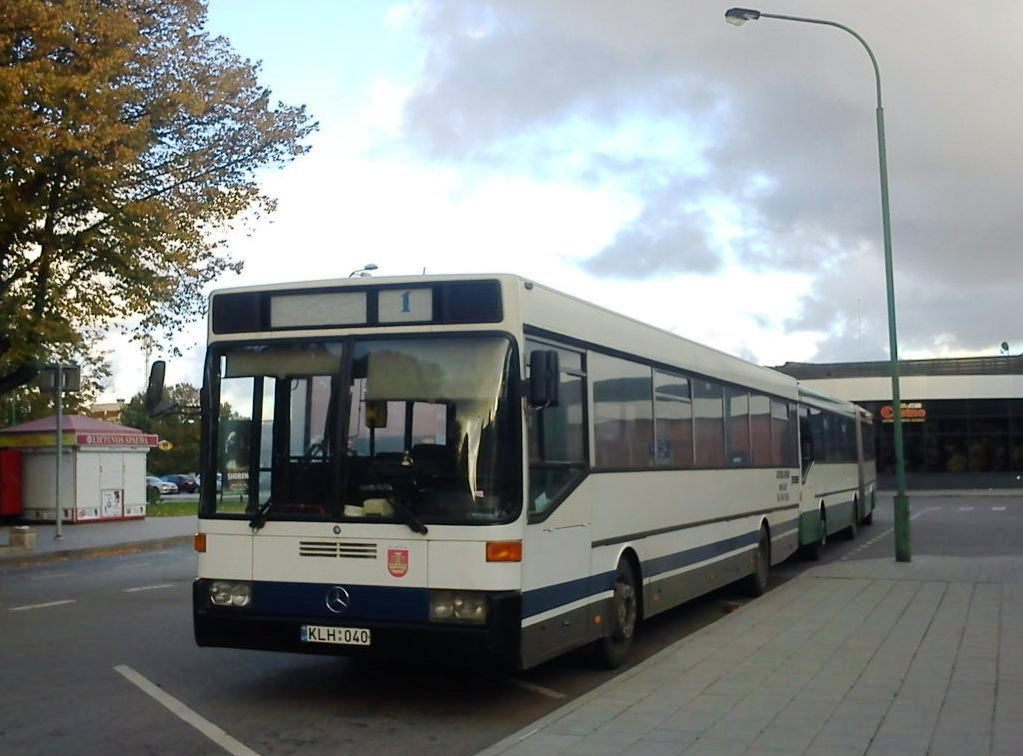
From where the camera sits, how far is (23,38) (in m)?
20.4

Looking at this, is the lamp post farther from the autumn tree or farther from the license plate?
the license plate

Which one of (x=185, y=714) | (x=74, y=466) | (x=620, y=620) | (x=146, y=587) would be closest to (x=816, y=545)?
(x=146, y=587)

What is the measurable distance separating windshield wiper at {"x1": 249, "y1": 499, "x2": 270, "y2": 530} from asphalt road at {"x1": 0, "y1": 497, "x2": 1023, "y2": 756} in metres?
1.28

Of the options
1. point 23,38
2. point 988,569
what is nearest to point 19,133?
point 23,38

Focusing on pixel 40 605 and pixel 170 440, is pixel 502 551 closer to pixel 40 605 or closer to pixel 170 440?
pixel 40 605

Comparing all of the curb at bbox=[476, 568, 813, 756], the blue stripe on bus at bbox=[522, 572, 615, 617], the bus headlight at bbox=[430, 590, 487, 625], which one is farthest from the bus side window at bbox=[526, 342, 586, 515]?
the curb at bbox=[476, 568, 813, 756]

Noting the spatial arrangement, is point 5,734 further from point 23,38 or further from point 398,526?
point 23,38

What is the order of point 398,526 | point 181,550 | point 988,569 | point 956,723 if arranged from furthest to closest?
point 181,550 < point 988,569 < point 398,526 < point 956,723

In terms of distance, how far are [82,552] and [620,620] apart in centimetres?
1753

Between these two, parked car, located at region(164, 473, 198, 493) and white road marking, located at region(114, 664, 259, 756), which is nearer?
white road marking, located at region(114, 664, 259, 756)

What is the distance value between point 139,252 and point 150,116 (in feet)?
8.08

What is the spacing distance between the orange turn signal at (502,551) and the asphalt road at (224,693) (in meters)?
1.12

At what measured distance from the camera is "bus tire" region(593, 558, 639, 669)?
9.84 metres

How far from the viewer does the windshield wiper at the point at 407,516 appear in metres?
8.00
